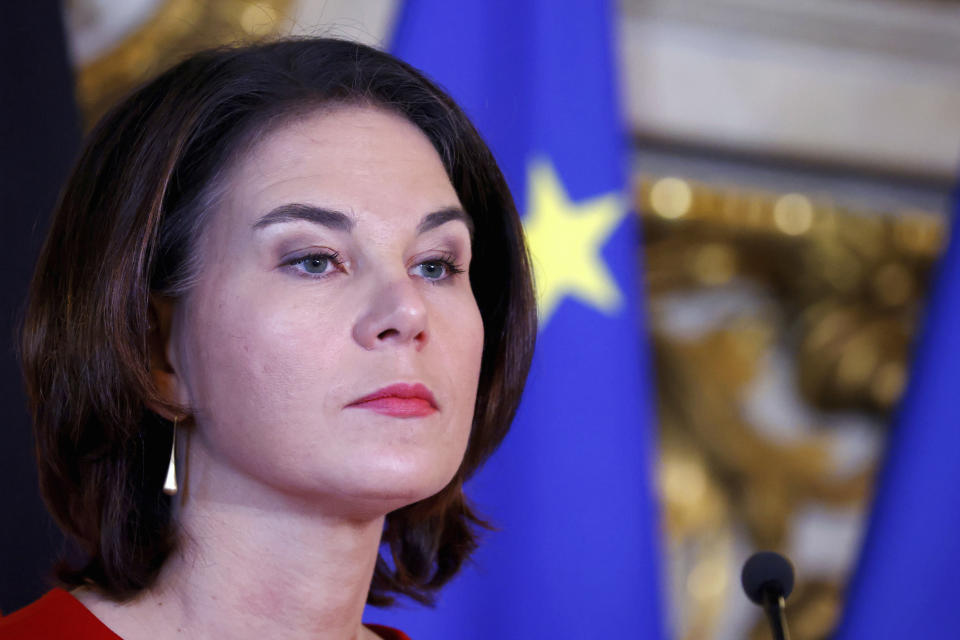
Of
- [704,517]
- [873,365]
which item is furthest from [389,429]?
[873,365]

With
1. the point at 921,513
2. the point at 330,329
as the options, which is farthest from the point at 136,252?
the point at 921,513

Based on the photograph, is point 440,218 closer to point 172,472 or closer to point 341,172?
point 341,172

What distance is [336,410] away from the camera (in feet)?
4.34

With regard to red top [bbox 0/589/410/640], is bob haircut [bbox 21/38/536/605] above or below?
above

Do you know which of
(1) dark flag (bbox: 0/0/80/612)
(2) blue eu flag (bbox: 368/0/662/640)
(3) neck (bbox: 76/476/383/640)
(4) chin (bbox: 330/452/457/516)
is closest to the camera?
(4) chin (bbox: 330/452/457/516)

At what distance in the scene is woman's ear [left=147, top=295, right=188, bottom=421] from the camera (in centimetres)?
147

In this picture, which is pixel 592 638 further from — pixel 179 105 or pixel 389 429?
pixel 179 105

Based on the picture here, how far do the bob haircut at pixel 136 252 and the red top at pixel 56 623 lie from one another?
0.05m

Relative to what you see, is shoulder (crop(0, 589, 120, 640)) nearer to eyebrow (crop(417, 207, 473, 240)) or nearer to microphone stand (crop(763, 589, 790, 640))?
eyebrow (crop(417, 207, 473, 240))

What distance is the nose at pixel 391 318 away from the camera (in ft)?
4.36

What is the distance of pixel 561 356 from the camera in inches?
101

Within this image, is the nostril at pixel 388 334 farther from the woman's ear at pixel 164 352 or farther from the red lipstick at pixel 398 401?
the woman's ear at pixel 164 352

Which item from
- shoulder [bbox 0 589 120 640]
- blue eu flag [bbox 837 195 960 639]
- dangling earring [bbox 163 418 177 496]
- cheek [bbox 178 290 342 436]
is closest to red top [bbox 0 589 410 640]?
shoulder [bbox 0 589 120 640]

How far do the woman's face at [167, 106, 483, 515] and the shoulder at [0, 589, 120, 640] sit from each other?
0.18m
